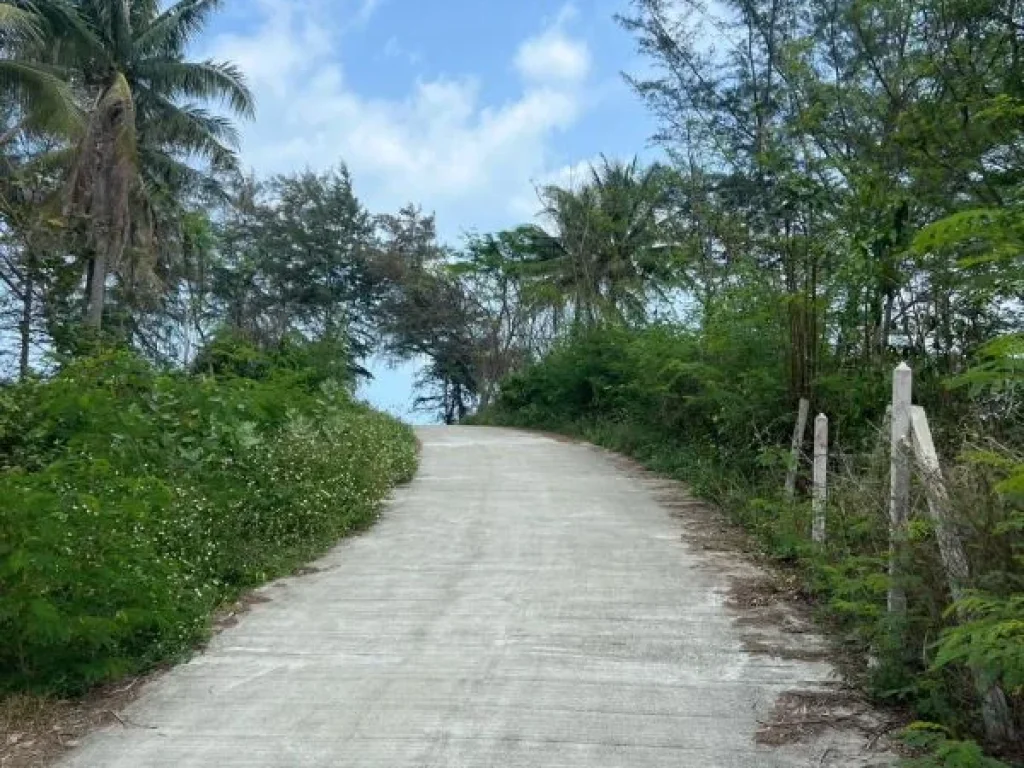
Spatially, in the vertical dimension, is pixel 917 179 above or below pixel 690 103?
below

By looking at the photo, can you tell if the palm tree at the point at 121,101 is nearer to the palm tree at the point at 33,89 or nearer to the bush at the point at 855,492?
the palm tree at the point at 33,89

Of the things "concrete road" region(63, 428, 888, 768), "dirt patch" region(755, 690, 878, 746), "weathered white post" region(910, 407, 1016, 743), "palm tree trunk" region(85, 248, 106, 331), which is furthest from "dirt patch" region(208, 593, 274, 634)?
"palm tree trunk" region(85, 248, 106, 331)

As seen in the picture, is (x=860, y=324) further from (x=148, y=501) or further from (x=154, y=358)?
(x=154, y=358)

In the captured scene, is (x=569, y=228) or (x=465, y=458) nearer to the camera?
(x=465, y=458)

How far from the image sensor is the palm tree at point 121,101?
20.3 m

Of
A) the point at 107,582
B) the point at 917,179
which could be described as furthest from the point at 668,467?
the point at 107,582

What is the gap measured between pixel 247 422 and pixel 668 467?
6680 millimetres

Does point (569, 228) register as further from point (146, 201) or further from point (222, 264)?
point (222, 264)

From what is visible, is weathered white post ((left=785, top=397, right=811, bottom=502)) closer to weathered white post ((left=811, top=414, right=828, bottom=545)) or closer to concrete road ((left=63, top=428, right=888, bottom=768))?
weathered white post ((left=811, top=414, right=828, bottom=545))

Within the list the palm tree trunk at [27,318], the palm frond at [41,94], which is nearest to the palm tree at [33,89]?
the palm frond at [41,94]

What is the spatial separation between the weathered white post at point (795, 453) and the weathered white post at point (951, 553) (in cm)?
378

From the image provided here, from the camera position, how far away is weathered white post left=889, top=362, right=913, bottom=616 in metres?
5.66

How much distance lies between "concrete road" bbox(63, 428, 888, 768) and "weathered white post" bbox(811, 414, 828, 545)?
2.86 feet

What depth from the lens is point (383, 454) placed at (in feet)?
48.1
